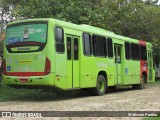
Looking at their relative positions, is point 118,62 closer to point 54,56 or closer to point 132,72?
point 132,72

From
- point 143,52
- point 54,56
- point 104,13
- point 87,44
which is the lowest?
point 54,56

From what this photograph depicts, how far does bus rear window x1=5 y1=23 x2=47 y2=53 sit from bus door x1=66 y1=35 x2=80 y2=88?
4.13 ft

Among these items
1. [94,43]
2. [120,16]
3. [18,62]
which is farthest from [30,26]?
[120,16]

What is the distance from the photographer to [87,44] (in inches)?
666

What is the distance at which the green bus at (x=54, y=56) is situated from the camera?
14.4 metres

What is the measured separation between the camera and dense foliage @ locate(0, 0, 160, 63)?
71.3 ft

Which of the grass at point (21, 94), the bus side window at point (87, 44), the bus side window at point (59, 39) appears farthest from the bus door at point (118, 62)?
the bus side window at point (59, 39)

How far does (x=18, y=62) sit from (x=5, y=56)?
80 centimetres

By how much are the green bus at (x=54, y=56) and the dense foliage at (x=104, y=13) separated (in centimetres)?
392

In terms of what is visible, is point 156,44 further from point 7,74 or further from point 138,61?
point 7,74

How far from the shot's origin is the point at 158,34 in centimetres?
2859

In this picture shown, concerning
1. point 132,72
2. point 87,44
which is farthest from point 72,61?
point 132,72

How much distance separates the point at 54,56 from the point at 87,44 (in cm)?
287

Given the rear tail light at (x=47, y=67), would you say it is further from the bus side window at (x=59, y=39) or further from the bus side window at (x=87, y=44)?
the bus side window at (x=87, y=44)
